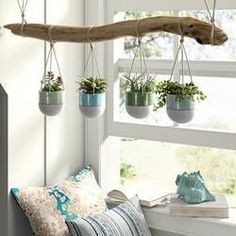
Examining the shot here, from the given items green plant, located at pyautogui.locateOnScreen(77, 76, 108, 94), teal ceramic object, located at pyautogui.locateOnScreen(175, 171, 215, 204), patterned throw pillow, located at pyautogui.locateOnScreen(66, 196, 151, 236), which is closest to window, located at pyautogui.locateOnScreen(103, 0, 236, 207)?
teal ceramic object, located at pyautogui.locateOnScreen(175, 171, 215, 204)

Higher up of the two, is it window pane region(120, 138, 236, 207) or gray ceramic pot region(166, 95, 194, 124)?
gray ceramic pot region(166, 95, 194, 124)

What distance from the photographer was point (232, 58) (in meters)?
3.47

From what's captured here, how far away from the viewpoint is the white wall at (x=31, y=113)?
3.31 meters

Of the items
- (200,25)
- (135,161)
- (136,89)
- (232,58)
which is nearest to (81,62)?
(135,161)

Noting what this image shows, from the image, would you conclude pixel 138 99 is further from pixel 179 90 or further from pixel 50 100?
pixel 50 100

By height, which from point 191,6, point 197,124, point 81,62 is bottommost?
point 197,124

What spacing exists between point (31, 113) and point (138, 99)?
982mm

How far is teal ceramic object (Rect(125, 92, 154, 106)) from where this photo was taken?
8.79ft

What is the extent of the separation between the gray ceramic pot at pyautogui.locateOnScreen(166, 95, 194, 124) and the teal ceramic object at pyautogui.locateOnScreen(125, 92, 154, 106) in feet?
0.48

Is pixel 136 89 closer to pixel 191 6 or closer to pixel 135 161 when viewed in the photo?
pixel 191 6

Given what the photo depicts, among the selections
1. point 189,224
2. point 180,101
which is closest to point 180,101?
point 180,101

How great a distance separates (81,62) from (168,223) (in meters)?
1.13

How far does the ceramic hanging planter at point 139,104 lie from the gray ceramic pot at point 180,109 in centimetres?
15

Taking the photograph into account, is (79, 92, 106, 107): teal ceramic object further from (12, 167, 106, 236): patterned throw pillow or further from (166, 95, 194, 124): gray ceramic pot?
(12, 167, 106, 236): patterned throw pillow
